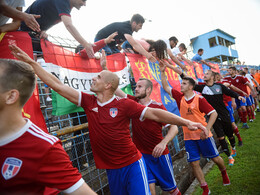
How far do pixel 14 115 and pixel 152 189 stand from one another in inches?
97.0

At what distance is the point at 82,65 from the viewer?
282cm

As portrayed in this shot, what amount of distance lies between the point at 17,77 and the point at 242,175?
190 inches

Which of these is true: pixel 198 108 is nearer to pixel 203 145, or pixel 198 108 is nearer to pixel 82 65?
pixel 203 145

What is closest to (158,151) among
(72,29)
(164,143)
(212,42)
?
(164,143)

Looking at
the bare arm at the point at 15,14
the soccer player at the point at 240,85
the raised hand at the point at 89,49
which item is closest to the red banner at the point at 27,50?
the bare arm at the point at 15,14

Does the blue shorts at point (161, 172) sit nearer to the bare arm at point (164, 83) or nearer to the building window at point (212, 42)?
the bare arm at point (164, 83)

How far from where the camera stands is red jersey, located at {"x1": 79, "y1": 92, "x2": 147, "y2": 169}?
7.34 feet

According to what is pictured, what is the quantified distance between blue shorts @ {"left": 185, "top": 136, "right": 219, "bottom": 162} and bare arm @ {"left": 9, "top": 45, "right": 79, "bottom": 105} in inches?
110

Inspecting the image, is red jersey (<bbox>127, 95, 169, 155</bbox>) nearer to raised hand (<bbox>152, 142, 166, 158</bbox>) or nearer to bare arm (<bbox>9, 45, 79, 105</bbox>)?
raised hand (<bbox>152, 142, 166, 158</bbox>)

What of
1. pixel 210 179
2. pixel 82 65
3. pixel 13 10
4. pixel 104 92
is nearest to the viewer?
pixel 13 10

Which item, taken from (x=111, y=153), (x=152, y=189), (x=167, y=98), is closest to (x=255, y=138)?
(x=167, y=98)

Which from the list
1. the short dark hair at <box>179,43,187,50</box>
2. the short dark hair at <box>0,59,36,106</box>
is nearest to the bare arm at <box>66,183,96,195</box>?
the short dark hair at <box>0,59,36,106</box>

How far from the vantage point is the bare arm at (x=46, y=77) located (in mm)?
1799

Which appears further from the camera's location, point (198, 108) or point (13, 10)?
point (198, 108)
